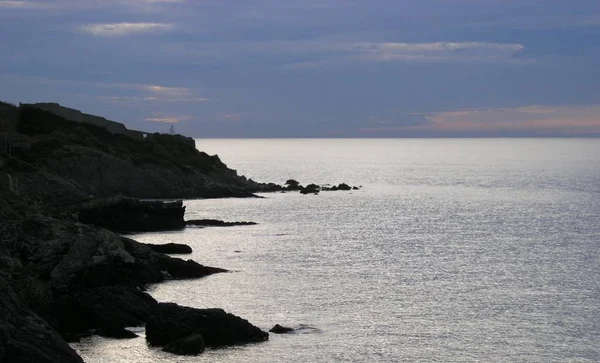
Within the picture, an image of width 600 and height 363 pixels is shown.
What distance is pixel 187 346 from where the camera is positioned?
31.8m

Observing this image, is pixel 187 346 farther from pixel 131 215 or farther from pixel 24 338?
pixel 131 215

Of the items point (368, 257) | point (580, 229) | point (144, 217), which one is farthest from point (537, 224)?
point (144, 217)

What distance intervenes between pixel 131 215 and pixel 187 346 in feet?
142

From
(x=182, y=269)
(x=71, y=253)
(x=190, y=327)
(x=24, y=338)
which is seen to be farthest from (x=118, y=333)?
(x=182, y=269)

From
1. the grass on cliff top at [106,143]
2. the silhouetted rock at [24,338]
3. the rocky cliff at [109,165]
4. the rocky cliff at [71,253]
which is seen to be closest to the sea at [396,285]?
the rocky cliff at [71,253]

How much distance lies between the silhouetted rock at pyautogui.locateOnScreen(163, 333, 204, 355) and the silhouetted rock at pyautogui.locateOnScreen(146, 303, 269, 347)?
517mm

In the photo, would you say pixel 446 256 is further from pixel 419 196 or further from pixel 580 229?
pixel 419 196

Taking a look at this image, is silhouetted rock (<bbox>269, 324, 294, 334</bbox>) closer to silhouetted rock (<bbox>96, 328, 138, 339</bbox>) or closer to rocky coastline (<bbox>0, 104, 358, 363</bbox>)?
rocky coastline (<bbox>0, 104, 358, 363</bbox>)

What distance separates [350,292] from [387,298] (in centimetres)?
239

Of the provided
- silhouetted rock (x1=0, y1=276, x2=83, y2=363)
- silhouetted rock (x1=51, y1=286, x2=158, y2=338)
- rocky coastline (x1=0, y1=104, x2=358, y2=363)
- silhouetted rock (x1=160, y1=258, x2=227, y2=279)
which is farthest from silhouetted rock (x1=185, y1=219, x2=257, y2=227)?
silhouetted rock (x1=0, y1=276, x2=83, y2=363)

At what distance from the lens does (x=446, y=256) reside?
65.1m

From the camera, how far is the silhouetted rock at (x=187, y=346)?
104ft

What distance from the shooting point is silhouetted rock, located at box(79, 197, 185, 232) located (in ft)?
233

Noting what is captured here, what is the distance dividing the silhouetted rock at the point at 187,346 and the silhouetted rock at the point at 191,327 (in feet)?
1.70
